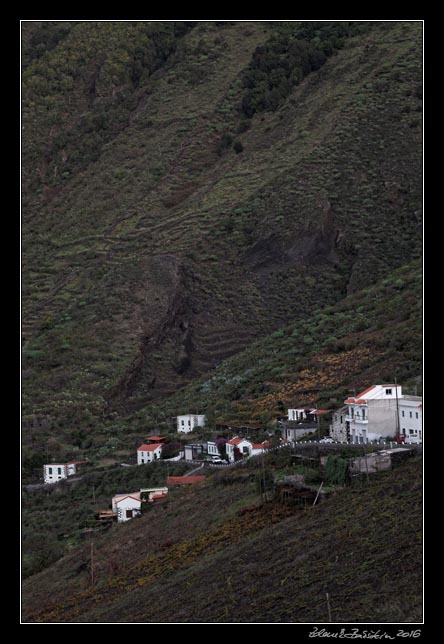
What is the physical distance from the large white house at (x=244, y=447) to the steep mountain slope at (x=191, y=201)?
968 centimetres

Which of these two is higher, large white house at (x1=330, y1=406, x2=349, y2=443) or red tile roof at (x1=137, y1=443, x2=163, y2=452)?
large white house at (x1=330, y1=406, x2=349, y2=443)

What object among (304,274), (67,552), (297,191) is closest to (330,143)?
(297,191)

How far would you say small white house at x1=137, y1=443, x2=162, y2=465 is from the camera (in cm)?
4553

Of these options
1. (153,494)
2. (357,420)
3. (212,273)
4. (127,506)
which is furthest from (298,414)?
(212,273)

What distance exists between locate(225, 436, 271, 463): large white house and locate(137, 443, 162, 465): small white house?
11.1 ft

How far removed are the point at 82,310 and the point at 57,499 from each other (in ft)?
55.4

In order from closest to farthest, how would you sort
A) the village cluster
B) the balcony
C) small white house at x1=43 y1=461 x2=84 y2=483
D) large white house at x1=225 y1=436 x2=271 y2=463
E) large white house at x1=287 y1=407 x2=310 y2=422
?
the village cluster < the balcony < large white house at x1=225 y1=436 x2=271 y2=463 < large white house at x1=287 y1=407 x2=310 y2=422 < small white house at x1=43 y1=461 x2=84 y2=483

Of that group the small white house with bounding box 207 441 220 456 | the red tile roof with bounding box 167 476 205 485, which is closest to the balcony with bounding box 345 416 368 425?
the red tile roof with bounding box 167 476 205 485

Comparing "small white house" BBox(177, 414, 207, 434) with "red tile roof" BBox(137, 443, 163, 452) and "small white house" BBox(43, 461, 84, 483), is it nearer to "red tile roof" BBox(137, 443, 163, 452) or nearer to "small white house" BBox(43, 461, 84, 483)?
"red tile roof" BBox(137, 443, 163, 452)

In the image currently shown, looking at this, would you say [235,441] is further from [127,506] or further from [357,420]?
[357,420]

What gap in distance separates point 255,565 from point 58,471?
739 inches

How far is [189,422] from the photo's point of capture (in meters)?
47.9

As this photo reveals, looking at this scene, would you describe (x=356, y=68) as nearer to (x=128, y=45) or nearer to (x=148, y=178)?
(x=148, y=178)

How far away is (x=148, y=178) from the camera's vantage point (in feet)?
241
